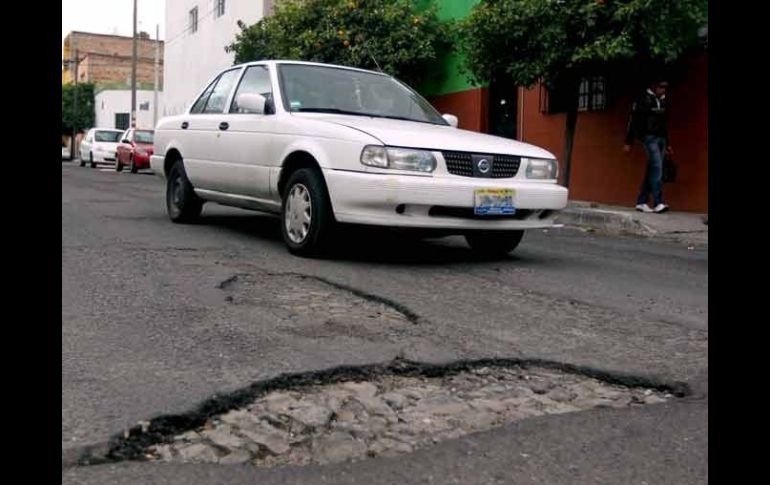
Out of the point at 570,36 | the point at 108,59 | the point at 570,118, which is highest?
the point at 108,59

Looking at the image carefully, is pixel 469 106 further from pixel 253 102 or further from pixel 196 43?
pixel 196 43

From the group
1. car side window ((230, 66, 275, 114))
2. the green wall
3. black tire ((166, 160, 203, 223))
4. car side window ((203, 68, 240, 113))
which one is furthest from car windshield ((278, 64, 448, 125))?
the green wall

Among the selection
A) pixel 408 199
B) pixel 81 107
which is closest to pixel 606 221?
pixel 408 199

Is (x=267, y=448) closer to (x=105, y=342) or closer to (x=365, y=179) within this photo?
(x=105, y=342)

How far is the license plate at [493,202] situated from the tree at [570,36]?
5.05 meters

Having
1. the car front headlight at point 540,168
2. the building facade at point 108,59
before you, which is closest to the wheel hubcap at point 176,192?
the car front headlight at point 540,168

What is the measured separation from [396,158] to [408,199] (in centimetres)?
29

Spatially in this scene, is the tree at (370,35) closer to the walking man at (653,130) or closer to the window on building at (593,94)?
the window on building at (593,94)

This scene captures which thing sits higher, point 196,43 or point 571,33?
point 196,43

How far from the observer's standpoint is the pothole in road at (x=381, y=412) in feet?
7.62

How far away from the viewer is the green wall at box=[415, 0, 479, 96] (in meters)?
16.9

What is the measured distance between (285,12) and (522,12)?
8457 mm

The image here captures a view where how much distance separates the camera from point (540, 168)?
591 cm

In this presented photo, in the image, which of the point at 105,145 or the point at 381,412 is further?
the point at 105,145
